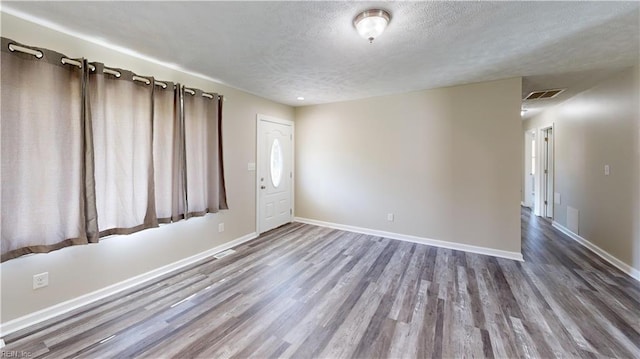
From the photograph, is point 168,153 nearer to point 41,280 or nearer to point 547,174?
point 41,280

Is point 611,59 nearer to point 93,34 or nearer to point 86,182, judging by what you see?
point 93,34

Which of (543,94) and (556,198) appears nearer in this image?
(543,94)

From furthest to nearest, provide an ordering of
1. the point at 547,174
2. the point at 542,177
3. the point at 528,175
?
the point at 528,175
the point at 542,177
the point at 547,174

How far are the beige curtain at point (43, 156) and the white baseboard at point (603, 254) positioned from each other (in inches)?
223

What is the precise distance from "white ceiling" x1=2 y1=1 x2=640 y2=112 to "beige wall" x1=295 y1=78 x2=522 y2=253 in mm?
583

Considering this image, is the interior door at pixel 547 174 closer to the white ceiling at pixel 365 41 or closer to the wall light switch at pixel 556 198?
the wall light switch at pixel 556 198

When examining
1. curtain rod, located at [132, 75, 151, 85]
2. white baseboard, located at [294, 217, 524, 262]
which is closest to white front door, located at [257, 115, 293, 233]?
white baseboard, located at [294, 217, 524, 262]

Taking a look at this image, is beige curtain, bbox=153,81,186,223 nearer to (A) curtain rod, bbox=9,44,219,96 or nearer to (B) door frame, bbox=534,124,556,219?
(A) curtain rod, bbox=9,44,219,96

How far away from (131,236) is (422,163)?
3.99 meters

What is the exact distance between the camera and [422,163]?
3.95 metres

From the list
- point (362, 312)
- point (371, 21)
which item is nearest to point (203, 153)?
point (371, 21)

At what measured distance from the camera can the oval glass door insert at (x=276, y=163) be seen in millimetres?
4703

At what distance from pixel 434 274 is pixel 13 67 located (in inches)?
169

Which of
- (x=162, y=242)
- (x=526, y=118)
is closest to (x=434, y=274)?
(x=162, y=242)
